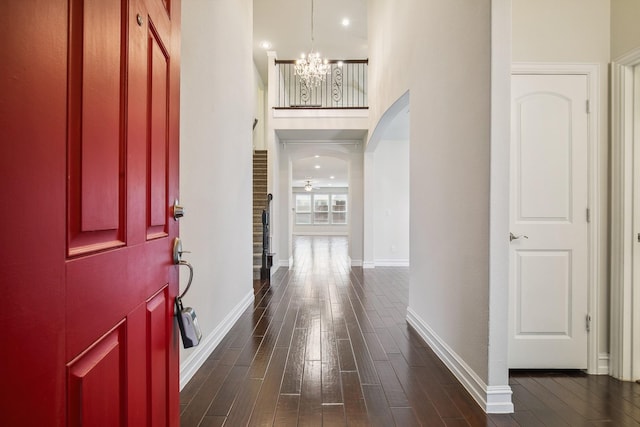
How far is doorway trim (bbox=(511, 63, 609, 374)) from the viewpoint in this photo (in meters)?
2.08

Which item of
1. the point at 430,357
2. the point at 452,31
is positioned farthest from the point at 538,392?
the point at 452,31

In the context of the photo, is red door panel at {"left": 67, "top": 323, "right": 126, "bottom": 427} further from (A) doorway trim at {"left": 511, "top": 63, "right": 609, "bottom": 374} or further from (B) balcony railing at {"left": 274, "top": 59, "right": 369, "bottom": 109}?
(B) balcony railing at {"left": 274, "top": 59, "right": 369, "bottom": 109}

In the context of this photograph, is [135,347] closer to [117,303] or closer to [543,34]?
[117,303]

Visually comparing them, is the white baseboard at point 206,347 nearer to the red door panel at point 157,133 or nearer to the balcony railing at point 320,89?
the red door panel at point 157,133

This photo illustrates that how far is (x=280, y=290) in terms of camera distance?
429cm

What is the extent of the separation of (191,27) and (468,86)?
6.19 ft

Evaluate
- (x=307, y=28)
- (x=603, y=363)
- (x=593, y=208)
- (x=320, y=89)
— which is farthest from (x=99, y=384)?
(x=320, y=89)

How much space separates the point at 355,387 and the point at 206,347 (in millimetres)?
1141

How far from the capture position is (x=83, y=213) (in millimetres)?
588

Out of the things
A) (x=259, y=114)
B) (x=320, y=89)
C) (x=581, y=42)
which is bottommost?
(x=581, y=42)

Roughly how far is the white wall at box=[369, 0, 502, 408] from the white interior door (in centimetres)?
42

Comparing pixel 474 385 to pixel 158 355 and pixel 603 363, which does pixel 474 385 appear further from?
pixel 158 355

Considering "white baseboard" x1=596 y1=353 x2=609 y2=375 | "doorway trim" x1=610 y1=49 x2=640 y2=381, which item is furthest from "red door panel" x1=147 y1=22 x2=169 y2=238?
"white baseboard" x1=596 y1=353 x2=609 y2=375

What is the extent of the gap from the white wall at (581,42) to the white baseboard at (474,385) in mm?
1019
